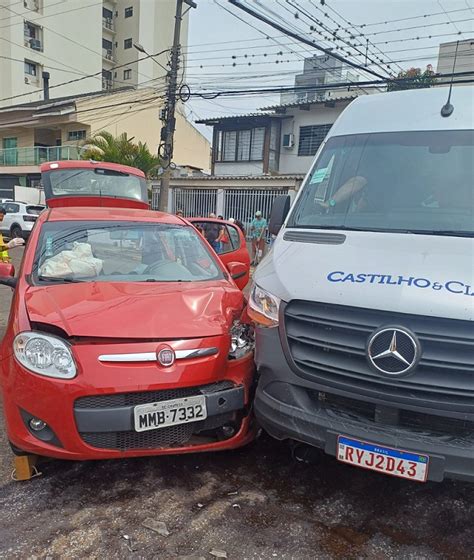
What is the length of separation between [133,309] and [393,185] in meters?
1.96

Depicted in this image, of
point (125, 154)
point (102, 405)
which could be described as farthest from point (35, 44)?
point (102, 405)

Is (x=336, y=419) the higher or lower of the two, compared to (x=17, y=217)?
lower

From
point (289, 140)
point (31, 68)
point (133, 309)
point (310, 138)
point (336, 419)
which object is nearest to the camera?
point (336, 419)

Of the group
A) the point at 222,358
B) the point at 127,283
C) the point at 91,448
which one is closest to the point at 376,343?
the point at 222,358

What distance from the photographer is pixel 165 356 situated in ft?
8.41

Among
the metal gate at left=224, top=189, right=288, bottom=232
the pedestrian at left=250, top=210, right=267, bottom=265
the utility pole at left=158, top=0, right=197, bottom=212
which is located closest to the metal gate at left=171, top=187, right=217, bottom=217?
the metal gate at left=224, top=189, right=288, bottom=232

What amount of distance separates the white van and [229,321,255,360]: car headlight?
343 mm

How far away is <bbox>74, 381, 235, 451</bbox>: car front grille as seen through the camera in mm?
2443

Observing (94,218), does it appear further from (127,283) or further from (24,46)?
(24,46)

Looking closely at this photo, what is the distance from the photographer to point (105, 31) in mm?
46438

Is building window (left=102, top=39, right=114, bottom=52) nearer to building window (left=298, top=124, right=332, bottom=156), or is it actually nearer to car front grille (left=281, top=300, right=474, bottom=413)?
building window (left=298, top=124, right=332, bottom=156)

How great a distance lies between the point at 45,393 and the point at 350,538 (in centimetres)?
178

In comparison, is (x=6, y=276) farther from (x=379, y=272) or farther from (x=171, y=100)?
(x=171, y=100)

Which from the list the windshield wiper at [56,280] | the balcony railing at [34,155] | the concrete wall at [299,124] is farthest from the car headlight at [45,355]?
the balcony railing at [34,155]
